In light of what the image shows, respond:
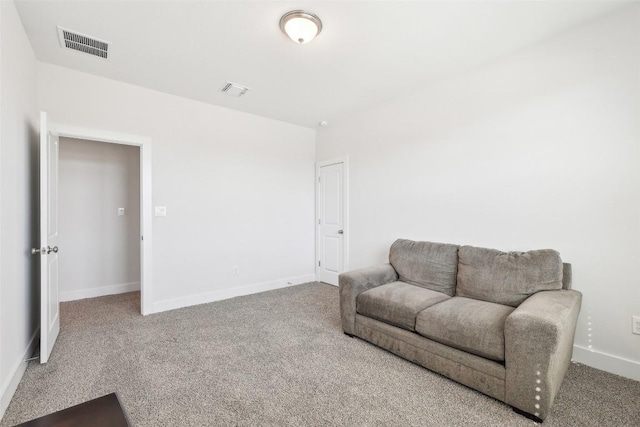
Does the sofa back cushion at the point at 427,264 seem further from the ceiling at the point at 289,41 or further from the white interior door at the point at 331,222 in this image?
the ceiling at the point at 289,41

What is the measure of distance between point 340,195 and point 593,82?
288 cm

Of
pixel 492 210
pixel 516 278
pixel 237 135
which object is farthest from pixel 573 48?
pixel 237 135

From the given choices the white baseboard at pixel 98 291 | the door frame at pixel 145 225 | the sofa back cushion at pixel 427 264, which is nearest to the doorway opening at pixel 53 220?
the door frame at pixel 145 225

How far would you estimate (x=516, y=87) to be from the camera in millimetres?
2572

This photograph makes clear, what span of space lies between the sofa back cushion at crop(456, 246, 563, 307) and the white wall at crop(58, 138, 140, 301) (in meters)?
4.42

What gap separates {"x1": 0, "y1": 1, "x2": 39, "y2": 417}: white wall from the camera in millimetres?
1767

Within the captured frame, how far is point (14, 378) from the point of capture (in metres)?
1.89

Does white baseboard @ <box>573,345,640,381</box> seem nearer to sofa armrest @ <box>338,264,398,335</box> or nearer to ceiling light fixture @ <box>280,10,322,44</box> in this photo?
sofa armrest @ <box>338,264,398,335</box>

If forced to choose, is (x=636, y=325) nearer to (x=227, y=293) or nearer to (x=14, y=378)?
(x=227, y=293)

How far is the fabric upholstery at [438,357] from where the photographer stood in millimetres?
1804

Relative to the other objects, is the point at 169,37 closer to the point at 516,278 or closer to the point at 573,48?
the point at 573,48

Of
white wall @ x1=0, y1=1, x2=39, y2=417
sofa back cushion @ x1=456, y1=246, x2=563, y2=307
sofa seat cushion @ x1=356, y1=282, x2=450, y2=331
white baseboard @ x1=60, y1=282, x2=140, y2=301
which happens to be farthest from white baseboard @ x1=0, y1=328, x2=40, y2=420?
sofa back cushion @ x1=456, y1=246, x2=563, y2=307

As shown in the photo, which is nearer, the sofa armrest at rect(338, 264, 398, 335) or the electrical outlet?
the electrical outlet

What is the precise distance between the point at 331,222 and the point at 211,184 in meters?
1.83
